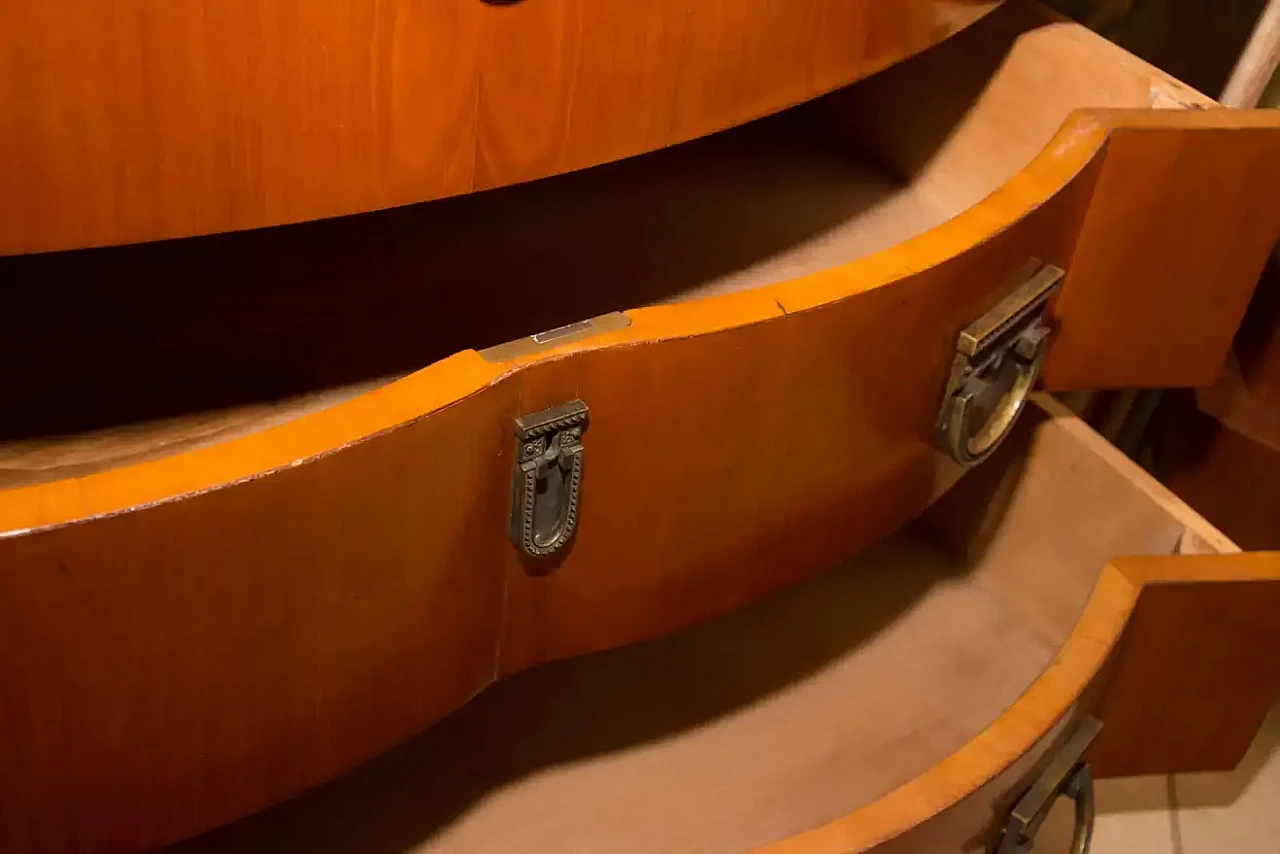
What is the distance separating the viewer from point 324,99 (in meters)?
0.38

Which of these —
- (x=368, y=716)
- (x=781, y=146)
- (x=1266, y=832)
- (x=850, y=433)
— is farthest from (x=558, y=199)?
(x=1266, y=832)

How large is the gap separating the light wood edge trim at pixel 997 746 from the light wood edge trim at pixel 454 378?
0.19 metres

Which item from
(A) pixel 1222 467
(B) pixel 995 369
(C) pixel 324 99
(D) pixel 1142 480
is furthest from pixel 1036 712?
(A) pixel 1222 467

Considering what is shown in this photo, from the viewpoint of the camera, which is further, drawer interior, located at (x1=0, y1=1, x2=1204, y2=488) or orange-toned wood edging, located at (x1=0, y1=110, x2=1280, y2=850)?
drawer interior, located at (x1=0, y1=1, x2=1204, y2=488)

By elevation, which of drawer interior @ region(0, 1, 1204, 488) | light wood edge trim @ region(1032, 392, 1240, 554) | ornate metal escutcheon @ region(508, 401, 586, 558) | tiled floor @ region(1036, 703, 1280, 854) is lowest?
tiled floor @ region(1036, 703, 1280, 854)

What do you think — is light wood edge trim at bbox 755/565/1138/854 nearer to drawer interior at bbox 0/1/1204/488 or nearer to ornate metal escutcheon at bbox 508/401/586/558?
ornate metal escutcheon at bbox 508/401/586/558

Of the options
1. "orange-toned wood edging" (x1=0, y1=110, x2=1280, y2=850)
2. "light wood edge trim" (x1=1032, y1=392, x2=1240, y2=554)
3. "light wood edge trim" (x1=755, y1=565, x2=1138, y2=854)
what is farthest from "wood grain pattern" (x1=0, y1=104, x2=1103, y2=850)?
"light wood edge trim" (x1=1032, y1=392, x2=1240, y2=554)

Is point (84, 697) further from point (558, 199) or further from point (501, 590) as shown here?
point (558, 199)

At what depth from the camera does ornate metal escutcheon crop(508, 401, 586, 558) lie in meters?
0.40

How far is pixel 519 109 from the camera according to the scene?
1.43 feet

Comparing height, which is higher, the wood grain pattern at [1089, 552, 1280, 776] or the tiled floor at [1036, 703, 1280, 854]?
the wood grain pattern at [1089, 552, 1280, 776]

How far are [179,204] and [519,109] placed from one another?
0.41 feet

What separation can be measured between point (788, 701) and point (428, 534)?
1.32 feet

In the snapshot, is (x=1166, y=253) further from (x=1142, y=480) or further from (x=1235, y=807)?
(x=1235, y=807)
